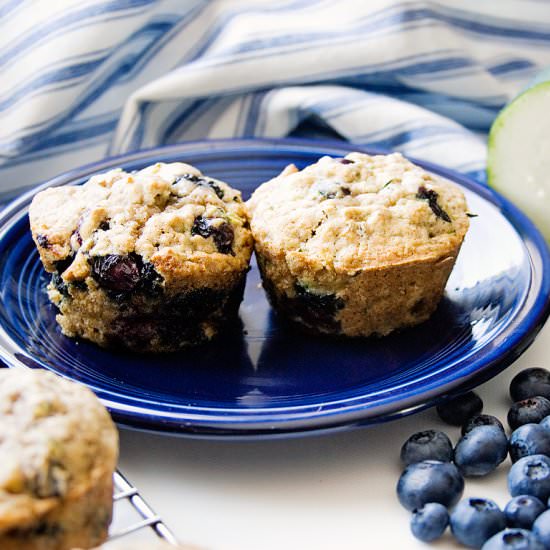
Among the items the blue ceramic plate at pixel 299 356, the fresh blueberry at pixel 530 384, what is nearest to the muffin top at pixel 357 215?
the blue ceramic plate at pixel 299 356

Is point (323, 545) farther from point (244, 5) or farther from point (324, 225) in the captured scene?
point (244, 5)

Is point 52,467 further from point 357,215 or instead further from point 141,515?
point 357,215

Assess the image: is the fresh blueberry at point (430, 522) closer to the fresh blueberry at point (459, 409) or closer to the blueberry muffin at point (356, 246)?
the fresh blueberry at point (459, 409)

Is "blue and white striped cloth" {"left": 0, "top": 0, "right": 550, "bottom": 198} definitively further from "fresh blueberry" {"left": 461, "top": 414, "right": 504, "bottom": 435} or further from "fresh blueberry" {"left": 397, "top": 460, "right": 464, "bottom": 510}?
"fresh blueberry" {"left": 397, "top": 460, "right": 464, "bottom": 510}

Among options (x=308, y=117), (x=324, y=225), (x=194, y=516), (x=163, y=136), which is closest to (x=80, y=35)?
(x=163, y=136)

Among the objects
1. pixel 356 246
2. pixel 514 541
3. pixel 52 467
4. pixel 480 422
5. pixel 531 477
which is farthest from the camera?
pixel 356 246

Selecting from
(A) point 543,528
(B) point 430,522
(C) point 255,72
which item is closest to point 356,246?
(B) point 430,522

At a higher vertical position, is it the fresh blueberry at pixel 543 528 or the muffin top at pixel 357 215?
the muffin top at pixel 357 215
